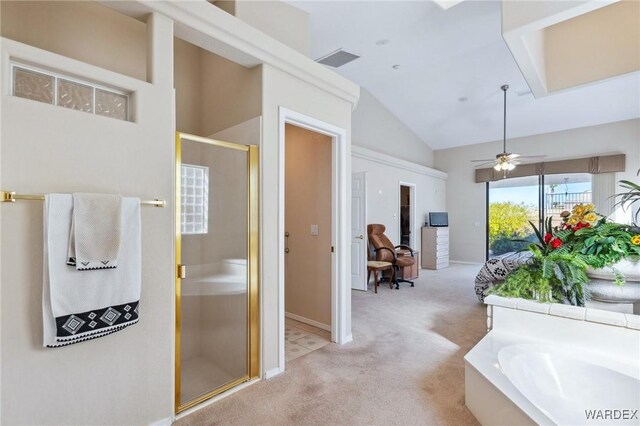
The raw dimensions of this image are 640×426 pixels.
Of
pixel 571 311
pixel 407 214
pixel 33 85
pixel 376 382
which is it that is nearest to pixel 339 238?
pixel 376 382

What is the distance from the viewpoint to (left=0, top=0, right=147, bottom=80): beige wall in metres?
2.03

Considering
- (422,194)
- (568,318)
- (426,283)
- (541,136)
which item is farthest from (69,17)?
(541,136)

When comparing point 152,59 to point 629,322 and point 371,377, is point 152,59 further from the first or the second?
point 629,322

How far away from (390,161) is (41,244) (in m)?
6.46

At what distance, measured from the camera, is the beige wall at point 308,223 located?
368 cm

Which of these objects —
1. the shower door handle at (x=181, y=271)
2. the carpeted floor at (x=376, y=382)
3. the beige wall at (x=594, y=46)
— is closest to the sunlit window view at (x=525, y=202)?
the beige wall at (x=594, y=46)

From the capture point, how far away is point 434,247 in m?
7.99

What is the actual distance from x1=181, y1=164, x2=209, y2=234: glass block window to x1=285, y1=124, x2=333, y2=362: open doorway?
1.44 m

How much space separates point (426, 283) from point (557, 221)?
163 inches

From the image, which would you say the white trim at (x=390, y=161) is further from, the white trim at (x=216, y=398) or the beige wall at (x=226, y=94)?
the white trim at (x=216, y=398)

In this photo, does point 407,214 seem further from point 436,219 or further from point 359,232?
point 359,232

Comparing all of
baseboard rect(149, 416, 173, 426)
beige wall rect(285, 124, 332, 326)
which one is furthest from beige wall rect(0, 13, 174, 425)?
beige wall rect(285, 124, 332, 326)

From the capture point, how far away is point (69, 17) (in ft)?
7.36

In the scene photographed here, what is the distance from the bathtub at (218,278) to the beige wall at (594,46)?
13.6 ft
